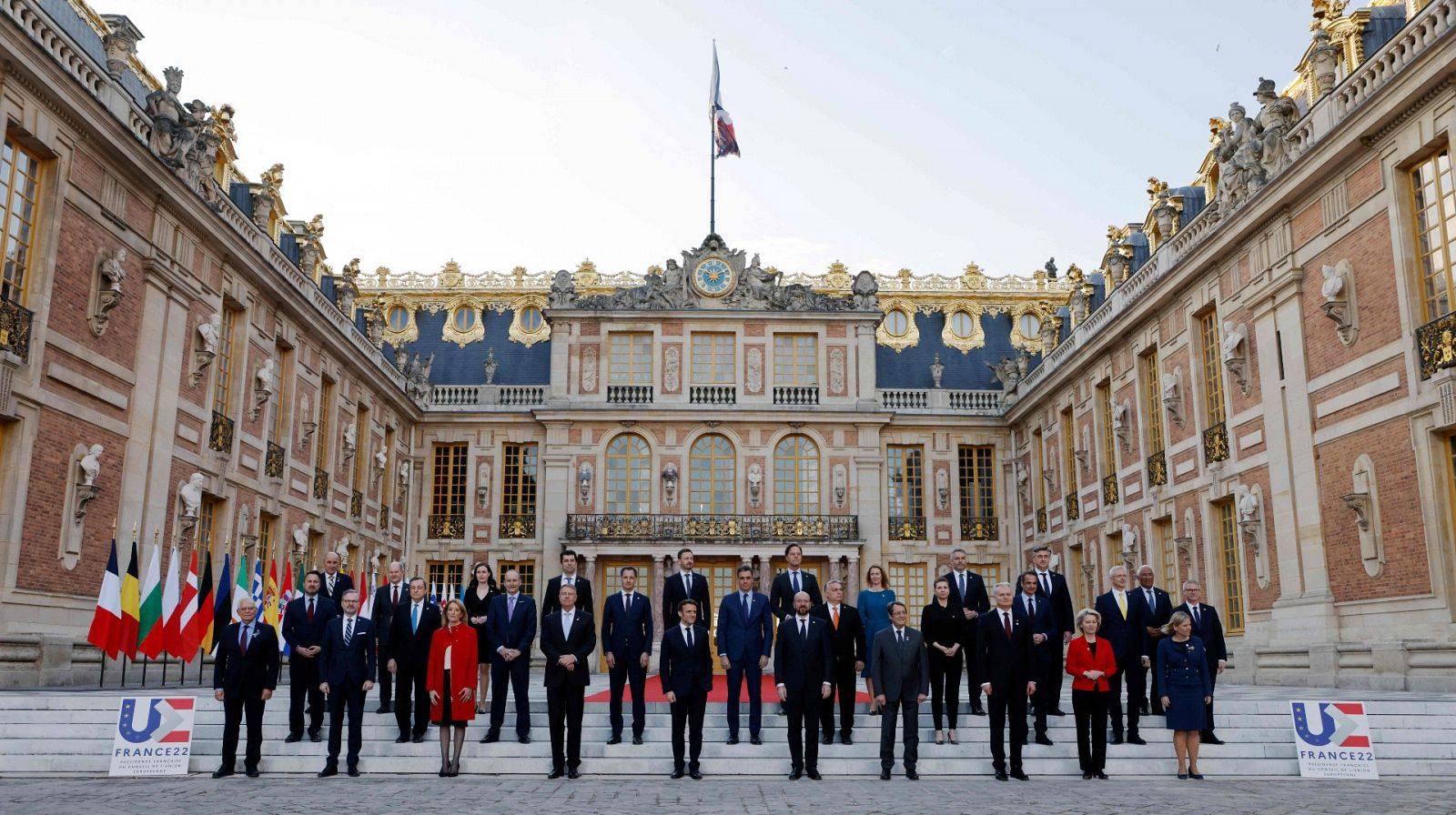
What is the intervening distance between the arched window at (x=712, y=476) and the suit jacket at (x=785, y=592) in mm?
17025

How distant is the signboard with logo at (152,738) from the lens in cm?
915

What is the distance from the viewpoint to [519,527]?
92.4ft

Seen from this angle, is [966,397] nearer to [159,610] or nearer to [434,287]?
[434,287]

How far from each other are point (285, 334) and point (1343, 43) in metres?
16.8

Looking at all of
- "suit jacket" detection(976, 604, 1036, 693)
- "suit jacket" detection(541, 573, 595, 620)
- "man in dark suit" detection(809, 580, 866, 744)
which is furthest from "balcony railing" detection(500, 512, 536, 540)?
"suit jacket" detection(976, 604, 1036, 693)

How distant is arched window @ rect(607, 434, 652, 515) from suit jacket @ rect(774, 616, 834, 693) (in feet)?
59.8

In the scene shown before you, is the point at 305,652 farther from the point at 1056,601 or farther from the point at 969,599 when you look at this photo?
the point at 1056,601

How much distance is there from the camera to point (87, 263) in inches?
548

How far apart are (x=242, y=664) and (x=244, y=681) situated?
0.14m

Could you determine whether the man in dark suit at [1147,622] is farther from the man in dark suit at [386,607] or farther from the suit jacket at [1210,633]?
the man in dark suit at [386,607]

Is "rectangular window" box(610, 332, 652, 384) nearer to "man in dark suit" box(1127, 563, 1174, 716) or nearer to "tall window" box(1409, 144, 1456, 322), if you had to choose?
"tall window" box(1409, 144, 1456, 322)

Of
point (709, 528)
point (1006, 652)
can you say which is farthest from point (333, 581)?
point (709, 528)

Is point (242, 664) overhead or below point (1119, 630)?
below

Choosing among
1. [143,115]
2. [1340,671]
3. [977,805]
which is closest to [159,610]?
[143,115]
